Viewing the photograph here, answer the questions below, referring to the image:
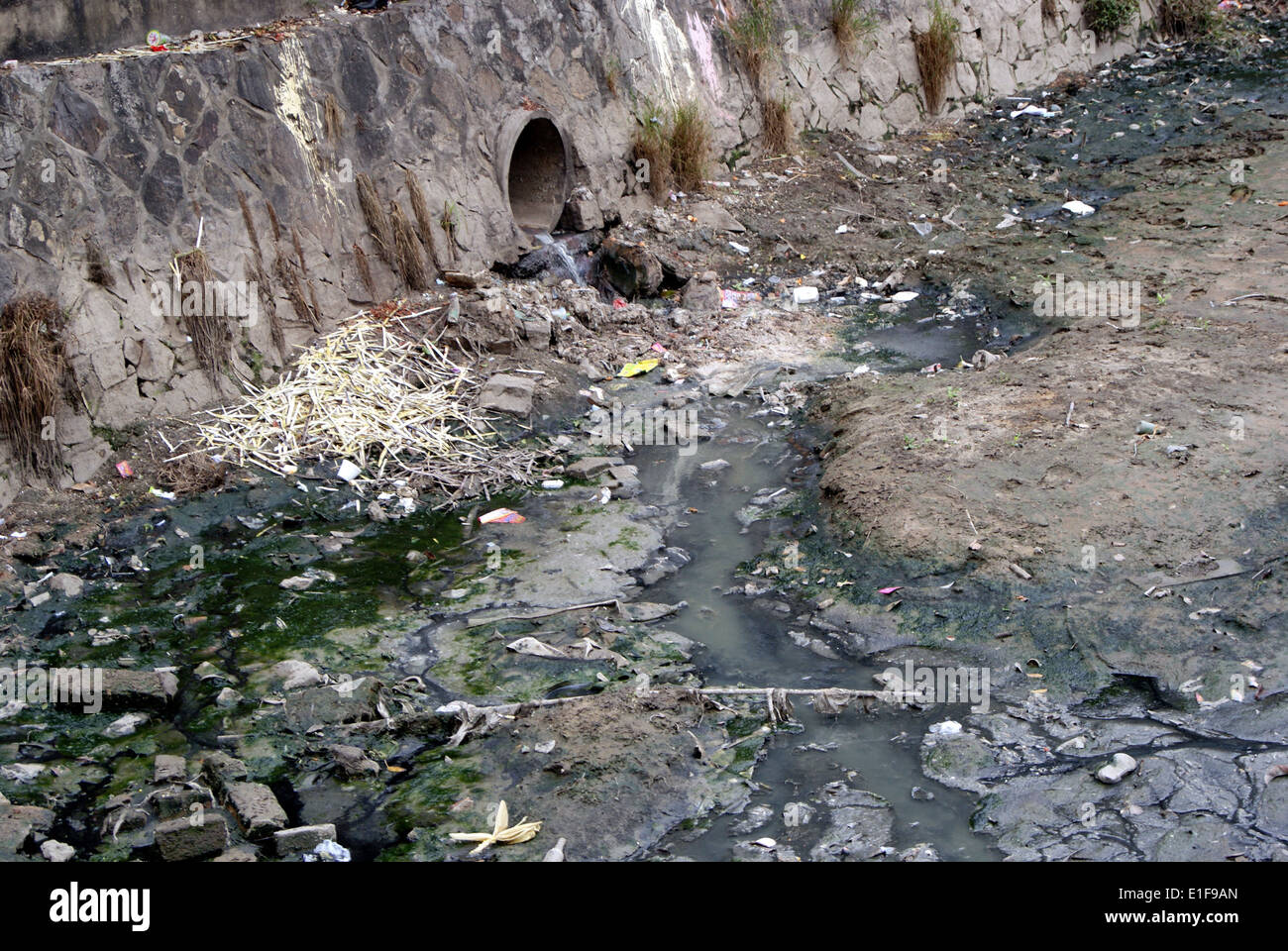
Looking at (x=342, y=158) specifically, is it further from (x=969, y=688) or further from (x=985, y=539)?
(x=969, y=688)

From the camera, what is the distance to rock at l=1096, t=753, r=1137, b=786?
12.6ft

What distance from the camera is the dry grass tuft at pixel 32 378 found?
5.73m

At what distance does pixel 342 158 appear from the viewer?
7.44 m

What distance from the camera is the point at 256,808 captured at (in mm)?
3879

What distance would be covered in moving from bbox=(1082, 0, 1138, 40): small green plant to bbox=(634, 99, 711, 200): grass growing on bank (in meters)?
5.09

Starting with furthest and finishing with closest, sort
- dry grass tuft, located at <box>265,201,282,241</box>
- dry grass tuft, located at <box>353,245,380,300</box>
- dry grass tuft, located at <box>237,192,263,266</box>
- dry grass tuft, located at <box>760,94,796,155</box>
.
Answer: dry grass tuft, located at <box>760,94,796,155</box>, dry grass tuft, located at <box>353,245,380,300</box>, dry grass tuft, located at <box>265,201,282,241</box>, dry grass tuft, located at <box>237,192,263,266</box>

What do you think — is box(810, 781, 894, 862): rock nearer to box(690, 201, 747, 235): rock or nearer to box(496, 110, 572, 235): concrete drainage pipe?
box(496, 110, 572, 235): concrete drainage pipe

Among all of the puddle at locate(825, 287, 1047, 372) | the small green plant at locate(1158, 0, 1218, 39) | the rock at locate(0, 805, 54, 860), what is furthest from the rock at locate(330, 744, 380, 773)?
the small green plant at locate(1158, 0, 1218, 39)

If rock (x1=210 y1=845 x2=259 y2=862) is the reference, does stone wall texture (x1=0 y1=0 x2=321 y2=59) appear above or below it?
above

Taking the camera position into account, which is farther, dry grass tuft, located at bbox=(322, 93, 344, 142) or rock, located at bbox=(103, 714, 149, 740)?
dry grass tuft, located at bbox=(322, 93, 344, 142)

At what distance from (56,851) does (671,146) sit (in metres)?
7.09

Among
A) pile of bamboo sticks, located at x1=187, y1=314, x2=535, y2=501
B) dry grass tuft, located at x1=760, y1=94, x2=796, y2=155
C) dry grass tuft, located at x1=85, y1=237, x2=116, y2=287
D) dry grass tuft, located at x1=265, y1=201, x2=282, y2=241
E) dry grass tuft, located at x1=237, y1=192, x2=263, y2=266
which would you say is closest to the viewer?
dry grass tuft, located at x1=85, y1=237, x2=116, y2=287

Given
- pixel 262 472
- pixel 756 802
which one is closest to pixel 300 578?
pixel 262 472

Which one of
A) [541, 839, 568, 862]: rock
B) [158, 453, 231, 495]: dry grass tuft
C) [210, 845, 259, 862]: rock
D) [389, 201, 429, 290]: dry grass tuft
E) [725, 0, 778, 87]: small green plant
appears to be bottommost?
[541, 839, 568, 862]: rock
